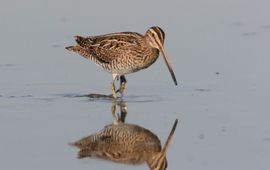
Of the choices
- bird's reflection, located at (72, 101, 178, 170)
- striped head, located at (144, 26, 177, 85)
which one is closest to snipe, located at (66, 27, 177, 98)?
striped head, located at (144, 26, 177, 85)

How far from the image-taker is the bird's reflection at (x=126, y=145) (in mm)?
8961

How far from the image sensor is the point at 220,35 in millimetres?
14070

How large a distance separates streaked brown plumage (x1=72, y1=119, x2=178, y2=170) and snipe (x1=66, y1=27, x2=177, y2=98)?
6.11 ft

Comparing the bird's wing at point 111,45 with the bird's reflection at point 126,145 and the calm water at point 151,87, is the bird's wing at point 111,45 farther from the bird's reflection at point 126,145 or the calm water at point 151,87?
the bird's reflection at point 126,145

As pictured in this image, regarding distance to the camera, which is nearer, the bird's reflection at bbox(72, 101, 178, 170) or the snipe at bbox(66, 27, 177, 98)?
the bird's reflection at bbox(72, 101, 178, 170)

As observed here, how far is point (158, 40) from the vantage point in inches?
461

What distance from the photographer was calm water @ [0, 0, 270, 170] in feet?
29.9

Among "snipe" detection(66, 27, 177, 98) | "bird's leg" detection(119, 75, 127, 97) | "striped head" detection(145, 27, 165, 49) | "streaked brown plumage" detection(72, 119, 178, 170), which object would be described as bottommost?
"streaked brown plumage" detection(72, 119, 178, 170)

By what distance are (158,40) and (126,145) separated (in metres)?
2.52

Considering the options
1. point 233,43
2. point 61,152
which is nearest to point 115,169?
point 61,152

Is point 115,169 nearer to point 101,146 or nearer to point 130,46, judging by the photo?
point 101,146

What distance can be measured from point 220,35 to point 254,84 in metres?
2.50

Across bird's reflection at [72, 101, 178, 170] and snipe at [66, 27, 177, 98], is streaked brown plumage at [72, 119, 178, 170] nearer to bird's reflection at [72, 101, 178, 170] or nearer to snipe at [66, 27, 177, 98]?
bird's reflection at [72, 101, 178, 170]

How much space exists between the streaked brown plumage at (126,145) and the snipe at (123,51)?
6.11ft
